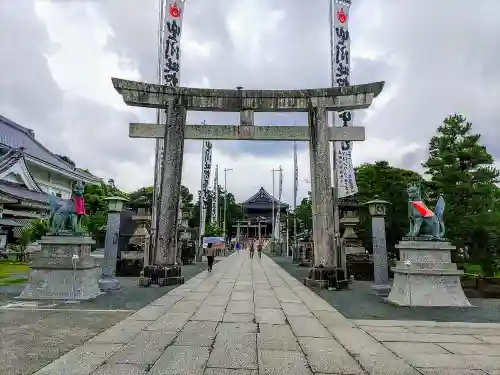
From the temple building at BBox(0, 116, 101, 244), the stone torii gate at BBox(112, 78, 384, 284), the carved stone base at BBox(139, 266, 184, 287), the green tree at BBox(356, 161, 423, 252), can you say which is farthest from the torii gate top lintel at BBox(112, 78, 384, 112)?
the temple building at BBox(0, 116, 101, 244)

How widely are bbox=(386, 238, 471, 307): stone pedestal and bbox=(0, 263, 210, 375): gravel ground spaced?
5.72m

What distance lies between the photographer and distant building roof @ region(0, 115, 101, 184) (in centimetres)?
2950

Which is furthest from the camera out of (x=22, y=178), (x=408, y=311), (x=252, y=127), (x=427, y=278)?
(x=22, y=178)

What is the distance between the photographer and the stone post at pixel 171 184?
11.5 metres

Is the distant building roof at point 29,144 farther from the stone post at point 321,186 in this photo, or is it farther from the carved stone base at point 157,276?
the stone post at point 321,186

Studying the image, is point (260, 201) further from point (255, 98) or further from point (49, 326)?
point (49, 326)

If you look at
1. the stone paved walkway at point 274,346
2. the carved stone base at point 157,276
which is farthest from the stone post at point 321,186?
the carved stone base at point 157,276

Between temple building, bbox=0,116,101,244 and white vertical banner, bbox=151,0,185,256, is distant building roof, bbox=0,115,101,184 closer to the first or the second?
temple building, bbox=0,116,101,244

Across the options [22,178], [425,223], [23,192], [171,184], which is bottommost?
[425,223]

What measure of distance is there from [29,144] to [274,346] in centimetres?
3486

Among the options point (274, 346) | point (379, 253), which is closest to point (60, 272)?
point (274, 346)

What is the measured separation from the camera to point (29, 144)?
33.0 m

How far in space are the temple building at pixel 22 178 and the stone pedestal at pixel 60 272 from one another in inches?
500

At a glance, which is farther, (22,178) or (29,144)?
(29,144)
